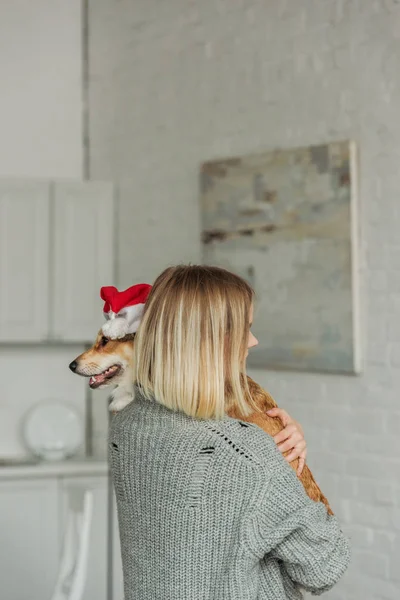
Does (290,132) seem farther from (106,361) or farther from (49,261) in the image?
(106,361)

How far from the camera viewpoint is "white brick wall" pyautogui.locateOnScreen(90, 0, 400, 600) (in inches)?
144

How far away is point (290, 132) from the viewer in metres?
4.14

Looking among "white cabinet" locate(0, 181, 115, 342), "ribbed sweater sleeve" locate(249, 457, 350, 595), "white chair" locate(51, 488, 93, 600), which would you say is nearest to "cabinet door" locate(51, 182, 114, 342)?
"white cabinet" locate(0, 181, 115, 342)

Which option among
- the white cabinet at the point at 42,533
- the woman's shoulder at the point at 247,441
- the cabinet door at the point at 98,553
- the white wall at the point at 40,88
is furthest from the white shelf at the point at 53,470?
the woman's shoulder at the point at 247,441

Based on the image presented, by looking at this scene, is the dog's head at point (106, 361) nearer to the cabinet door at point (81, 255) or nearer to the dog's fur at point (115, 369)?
the dog's fur at point (115, 369)

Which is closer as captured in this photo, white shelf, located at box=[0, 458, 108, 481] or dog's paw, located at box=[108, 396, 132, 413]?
dog's paw, located at box=[108, 396, 132, 413]

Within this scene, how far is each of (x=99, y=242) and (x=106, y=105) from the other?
0.84m

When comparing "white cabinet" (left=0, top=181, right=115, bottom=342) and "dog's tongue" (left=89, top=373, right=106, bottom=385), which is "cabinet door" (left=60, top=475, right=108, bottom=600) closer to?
"white cabinet" (left=0, top=181, right=115, bottom=342)

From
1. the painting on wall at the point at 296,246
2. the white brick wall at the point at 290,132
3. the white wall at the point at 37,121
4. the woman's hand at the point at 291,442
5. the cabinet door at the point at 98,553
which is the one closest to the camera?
the woman's hand at the point at 291,442

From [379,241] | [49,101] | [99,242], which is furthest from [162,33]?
[379,241]

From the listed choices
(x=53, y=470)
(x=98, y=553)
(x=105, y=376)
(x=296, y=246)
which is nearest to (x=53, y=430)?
(x=53, y=470)

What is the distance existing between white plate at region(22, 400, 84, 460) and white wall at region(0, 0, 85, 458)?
13cm

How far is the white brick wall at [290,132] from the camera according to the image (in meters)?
3.65

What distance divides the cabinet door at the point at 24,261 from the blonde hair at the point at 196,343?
323cm
